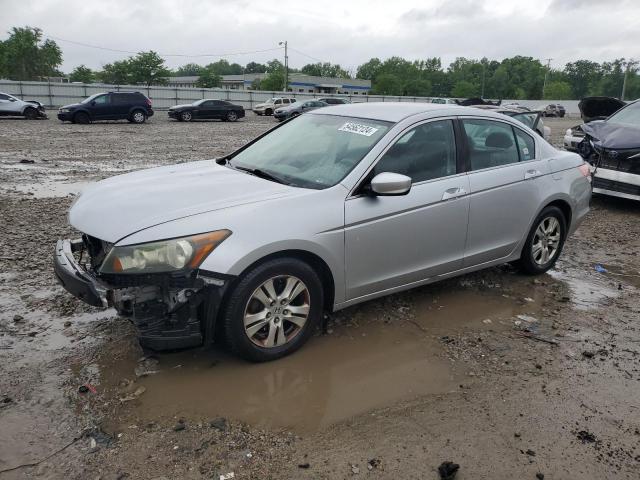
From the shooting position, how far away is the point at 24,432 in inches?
113

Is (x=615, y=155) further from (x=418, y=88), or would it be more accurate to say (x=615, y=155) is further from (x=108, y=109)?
(x=418, y=88)

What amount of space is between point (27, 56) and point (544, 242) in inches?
3383

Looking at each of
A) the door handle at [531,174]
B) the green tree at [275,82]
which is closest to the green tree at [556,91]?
the green tree at [275,82]

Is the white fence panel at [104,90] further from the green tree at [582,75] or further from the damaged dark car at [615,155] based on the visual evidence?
the green tree at [582,75]

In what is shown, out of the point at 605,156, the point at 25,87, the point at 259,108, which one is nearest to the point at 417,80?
the point at 259,108

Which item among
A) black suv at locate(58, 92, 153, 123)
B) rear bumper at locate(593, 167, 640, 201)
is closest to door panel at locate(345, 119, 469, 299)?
rear bumper at locate(593, 167, 640, 201)

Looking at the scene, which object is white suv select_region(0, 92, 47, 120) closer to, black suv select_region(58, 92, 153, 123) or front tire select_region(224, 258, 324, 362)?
black suv select_region(58, 92, 153, 123)

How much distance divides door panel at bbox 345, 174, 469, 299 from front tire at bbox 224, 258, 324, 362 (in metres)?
0.36

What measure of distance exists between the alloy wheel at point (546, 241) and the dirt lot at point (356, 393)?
12.3 inches

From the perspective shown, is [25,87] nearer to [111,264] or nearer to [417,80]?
[111,264]

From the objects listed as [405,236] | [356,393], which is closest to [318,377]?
[356,393]

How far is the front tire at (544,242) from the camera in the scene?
5.21 metres

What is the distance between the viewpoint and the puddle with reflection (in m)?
3.14

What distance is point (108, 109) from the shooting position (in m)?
24.7
